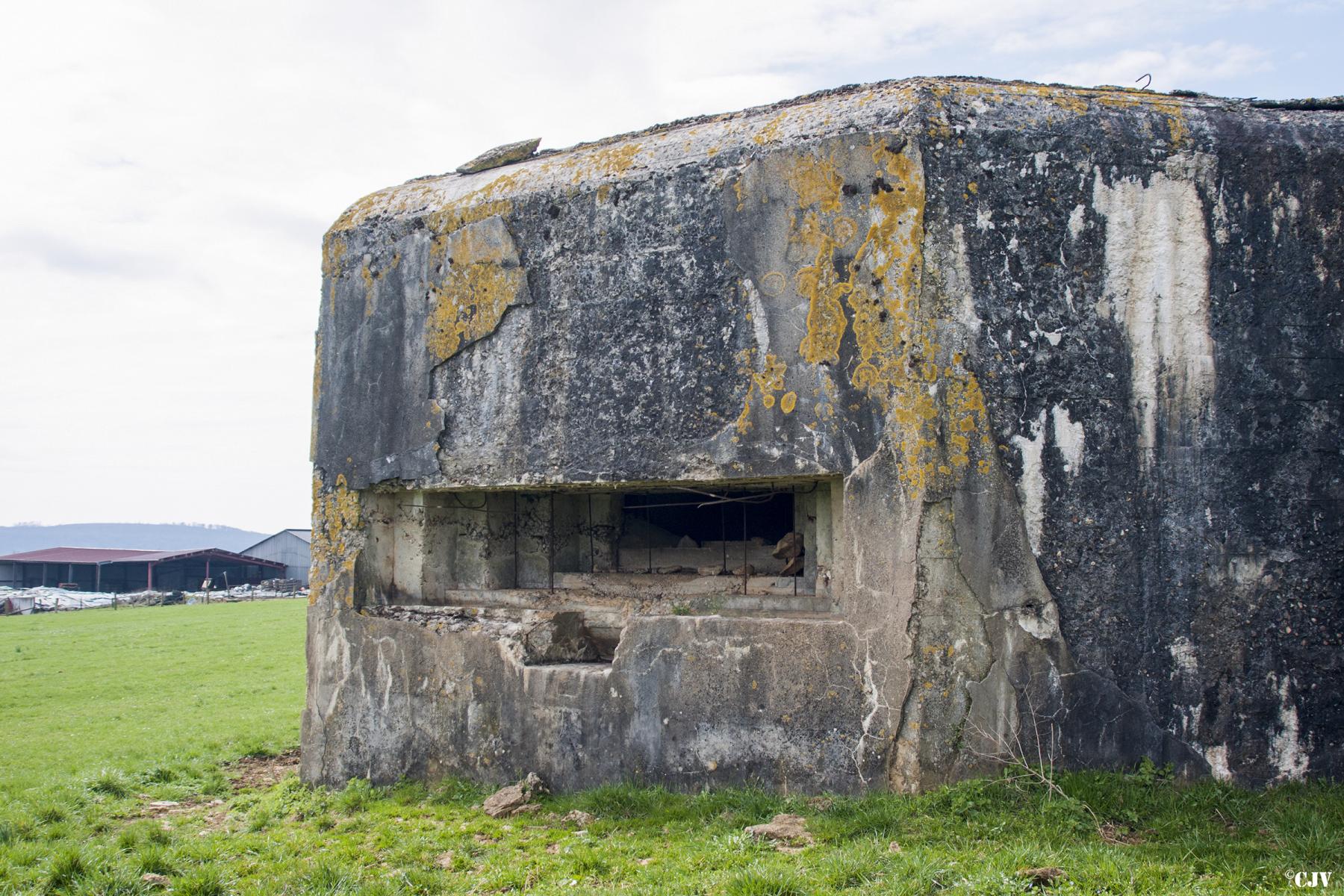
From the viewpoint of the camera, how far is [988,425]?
4871 millimetres

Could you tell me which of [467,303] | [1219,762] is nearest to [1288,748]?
[1219,762]

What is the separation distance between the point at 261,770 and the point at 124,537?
19336 centimetres

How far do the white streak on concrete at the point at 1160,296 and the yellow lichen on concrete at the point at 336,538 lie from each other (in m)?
4.69

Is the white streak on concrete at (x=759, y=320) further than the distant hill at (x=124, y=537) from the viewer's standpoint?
No

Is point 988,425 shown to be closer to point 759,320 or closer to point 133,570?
point 759,320

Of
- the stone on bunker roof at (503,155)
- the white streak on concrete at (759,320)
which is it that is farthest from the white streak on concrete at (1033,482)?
the stone on bunker roof at (503,155)

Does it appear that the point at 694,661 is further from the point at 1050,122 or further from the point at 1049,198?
the point at 1050,122

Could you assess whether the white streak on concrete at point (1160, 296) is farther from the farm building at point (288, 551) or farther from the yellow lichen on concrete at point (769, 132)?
the farm building at point (288, 551)

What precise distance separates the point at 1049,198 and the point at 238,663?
1262cm

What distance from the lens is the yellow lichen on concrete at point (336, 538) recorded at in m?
6.49

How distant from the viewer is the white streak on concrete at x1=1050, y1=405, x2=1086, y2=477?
486 cm

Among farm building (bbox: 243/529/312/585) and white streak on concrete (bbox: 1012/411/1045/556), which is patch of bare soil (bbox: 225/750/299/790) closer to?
white streak on concrete (bbox: 1012/411/1045/556)

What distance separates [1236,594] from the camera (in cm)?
479

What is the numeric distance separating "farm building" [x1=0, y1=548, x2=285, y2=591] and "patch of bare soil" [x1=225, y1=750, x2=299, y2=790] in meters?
32.0
